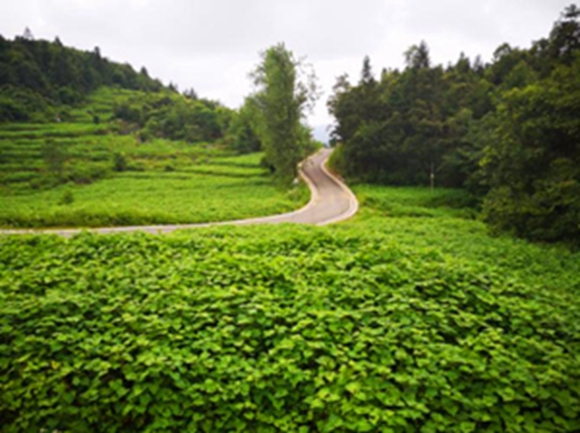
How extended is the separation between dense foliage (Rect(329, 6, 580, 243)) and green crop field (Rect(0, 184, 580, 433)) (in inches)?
575

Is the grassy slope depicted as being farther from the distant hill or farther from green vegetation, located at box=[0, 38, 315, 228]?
the distant hill

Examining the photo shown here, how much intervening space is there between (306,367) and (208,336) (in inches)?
52.9

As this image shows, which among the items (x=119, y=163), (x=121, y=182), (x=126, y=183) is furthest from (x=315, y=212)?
(x=119, y=163)

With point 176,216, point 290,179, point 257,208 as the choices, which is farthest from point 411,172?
point 176,216

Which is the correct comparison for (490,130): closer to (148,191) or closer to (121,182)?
(148,191)

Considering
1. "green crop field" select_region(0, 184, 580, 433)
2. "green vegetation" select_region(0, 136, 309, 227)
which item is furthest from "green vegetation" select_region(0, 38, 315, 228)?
"green crop field" select_region(0, 184, 580, 433)

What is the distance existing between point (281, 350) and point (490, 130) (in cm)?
3260

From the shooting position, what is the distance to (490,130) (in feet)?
99.2

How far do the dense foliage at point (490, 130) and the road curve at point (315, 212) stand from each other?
186 inches

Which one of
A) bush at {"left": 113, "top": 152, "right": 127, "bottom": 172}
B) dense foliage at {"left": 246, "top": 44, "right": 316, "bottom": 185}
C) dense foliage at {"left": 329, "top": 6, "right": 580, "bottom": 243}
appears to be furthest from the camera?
bush at {"left": 113, "top": 152, "right": 127, "bottom": 172}

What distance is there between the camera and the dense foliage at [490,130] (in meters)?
18.0

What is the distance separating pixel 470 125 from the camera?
3478cm

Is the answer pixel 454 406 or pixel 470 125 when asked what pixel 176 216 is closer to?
pixel 454 406

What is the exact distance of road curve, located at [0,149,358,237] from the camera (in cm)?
2025
